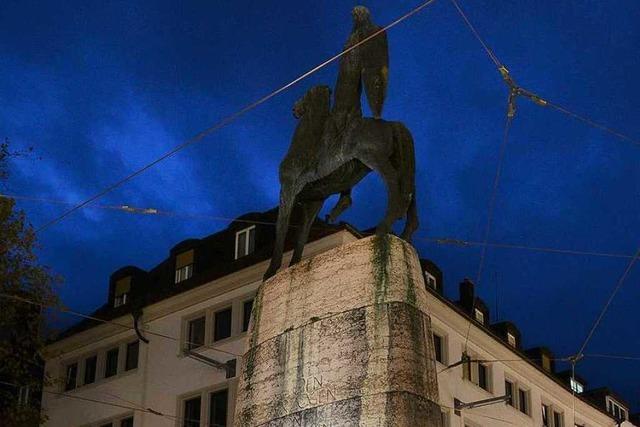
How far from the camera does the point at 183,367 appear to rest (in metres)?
34.0

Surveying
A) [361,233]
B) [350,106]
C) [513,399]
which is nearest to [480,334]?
[513,399]

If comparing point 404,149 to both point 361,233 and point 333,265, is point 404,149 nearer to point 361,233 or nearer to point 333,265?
point 333,265

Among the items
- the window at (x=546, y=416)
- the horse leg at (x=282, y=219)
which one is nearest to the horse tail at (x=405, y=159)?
the horse leg at (x=282, y=219)

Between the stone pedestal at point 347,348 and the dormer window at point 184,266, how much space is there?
Result: 1009 inches

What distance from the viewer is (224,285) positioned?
3397 cm

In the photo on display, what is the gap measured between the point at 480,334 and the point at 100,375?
13.2 m

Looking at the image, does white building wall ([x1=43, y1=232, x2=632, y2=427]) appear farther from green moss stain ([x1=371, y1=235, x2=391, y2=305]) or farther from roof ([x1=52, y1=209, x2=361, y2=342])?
green moss stain ([x1=371, y1=235, x2=391, y2=305])

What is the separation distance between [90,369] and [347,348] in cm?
2926

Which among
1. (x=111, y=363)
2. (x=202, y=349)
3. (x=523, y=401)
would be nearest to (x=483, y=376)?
(x=523, y=401)

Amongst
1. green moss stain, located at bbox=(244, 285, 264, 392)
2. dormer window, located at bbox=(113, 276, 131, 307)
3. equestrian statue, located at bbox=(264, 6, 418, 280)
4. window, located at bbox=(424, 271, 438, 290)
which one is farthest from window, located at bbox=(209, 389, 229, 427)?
green moss stain, located at bbox=(244, 285, 264, 392)

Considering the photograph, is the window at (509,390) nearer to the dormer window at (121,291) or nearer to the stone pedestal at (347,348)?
the dormer window at (121,291)

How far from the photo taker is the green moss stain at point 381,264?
1035cm

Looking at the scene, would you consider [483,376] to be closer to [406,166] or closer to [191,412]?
[191,412]

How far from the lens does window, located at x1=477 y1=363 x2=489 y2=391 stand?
3794cm
